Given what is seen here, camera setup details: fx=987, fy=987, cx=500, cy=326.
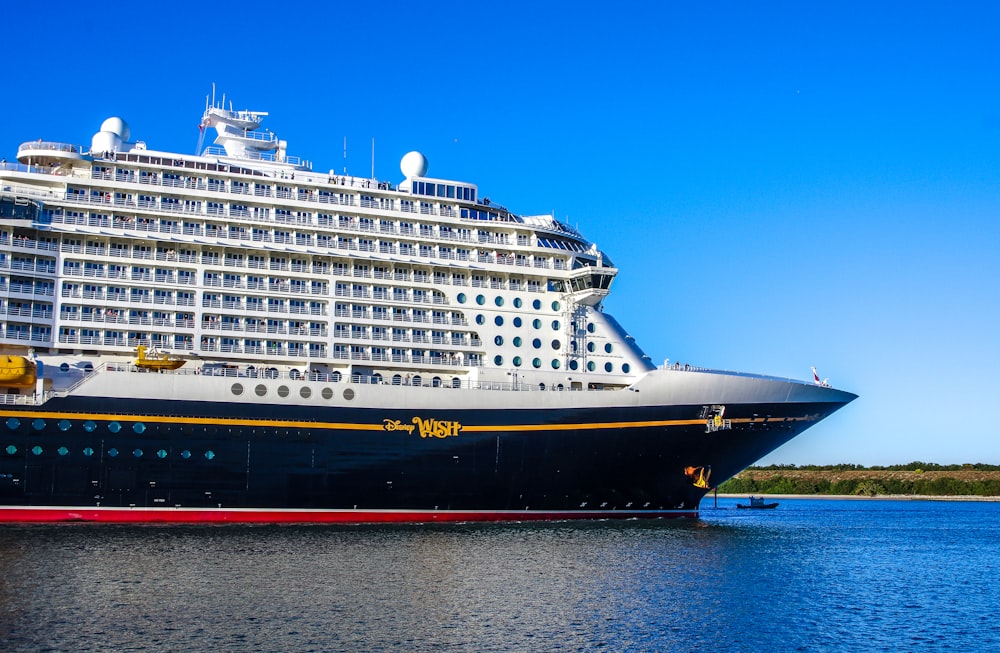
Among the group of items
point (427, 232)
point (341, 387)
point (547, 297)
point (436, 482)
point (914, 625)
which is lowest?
point (914, 625)

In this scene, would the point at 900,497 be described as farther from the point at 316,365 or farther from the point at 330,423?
the point at 330,423

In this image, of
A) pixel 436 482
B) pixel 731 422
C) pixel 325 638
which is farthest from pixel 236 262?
pixel 325 638

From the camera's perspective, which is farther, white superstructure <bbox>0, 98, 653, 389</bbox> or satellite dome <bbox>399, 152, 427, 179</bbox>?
satellite dome <bbox>399, 152, 427, 179</bbox>

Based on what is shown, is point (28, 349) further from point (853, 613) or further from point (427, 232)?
point (853, 613)

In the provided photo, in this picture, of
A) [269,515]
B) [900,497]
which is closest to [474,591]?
[269,515]

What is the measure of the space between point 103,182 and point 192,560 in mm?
17653

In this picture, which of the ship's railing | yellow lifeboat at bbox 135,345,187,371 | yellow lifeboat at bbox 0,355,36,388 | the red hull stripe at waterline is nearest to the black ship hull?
the red hull stripe at waterline

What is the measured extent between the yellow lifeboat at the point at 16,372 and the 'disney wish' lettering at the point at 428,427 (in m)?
11.9

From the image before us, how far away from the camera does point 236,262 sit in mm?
37844

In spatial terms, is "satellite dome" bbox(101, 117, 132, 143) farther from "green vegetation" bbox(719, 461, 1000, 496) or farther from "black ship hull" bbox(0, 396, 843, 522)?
"green vegetation" bbox(719, 461, 1000, 496)

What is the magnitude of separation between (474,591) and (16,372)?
18.7 meters

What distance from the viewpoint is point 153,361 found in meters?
34.4

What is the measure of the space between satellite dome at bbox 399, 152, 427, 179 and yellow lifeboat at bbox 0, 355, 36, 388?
16.7 meters

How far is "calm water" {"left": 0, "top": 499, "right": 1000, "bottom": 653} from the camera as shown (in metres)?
18.2
